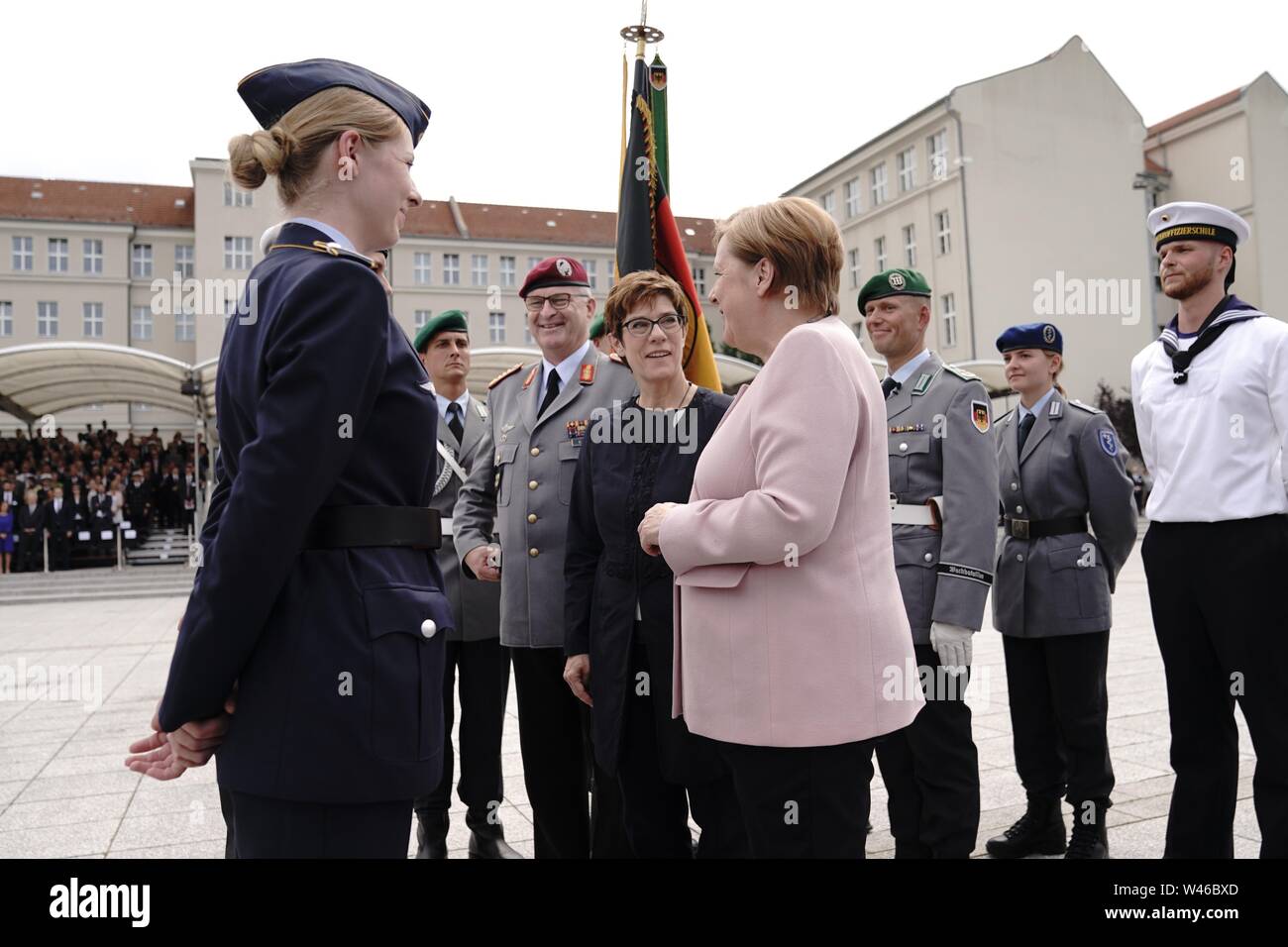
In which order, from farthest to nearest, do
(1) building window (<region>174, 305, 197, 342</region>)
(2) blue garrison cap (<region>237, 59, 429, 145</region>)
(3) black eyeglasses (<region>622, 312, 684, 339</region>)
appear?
(1) building window (<region>174, 305, 197, 342</region>), (3) black eyeglasses (<region>622, 312, 684, 339</region>), (2) blue garrison cap (<region>237, 59, 429, 145</region>)

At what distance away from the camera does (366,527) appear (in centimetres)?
177

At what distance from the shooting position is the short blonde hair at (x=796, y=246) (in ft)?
7.47

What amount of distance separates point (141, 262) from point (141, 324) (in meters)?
3.49

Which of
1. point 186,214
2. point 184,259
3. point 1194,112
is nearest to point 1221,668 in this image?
point 1194,112

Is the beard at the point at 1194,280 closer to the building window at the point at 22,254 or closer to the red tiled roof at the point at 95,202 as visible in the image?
the red tiled roof at the point at 95,202

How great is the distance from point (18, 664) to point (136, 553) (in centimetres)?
1343

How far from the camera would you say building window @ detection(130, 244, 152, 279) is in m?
52.3

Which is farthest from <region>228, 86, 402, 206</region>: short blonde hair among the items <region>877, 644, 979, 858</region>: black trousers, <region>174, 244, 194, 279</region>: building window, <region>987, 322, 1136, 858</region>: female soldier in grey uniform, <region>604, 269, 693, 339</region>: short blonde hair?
<region>174, 244, 194, 279</region>: building window

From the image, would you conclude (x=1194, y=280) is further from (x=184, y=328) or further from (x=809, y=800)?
(x=184, y=328)

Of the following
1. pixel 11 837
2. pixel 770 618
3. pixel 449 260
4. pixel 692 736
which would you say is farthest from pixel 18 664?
pixel 449 260

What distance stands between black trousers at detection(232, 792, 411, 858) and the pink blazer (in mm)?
768

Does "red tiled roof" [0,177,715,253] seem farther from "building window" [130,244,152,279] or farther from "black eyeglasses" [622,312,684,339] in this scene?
"black eyeglasses" [622,312,684,339]

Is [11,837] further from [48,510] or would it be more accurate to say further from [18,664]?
[48,510]

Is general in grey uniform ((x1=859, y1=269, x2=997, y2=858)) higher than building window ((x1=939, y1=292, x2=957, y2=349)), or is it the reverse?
building window ((x1=939, y1=292, x2=957, y2=349))
